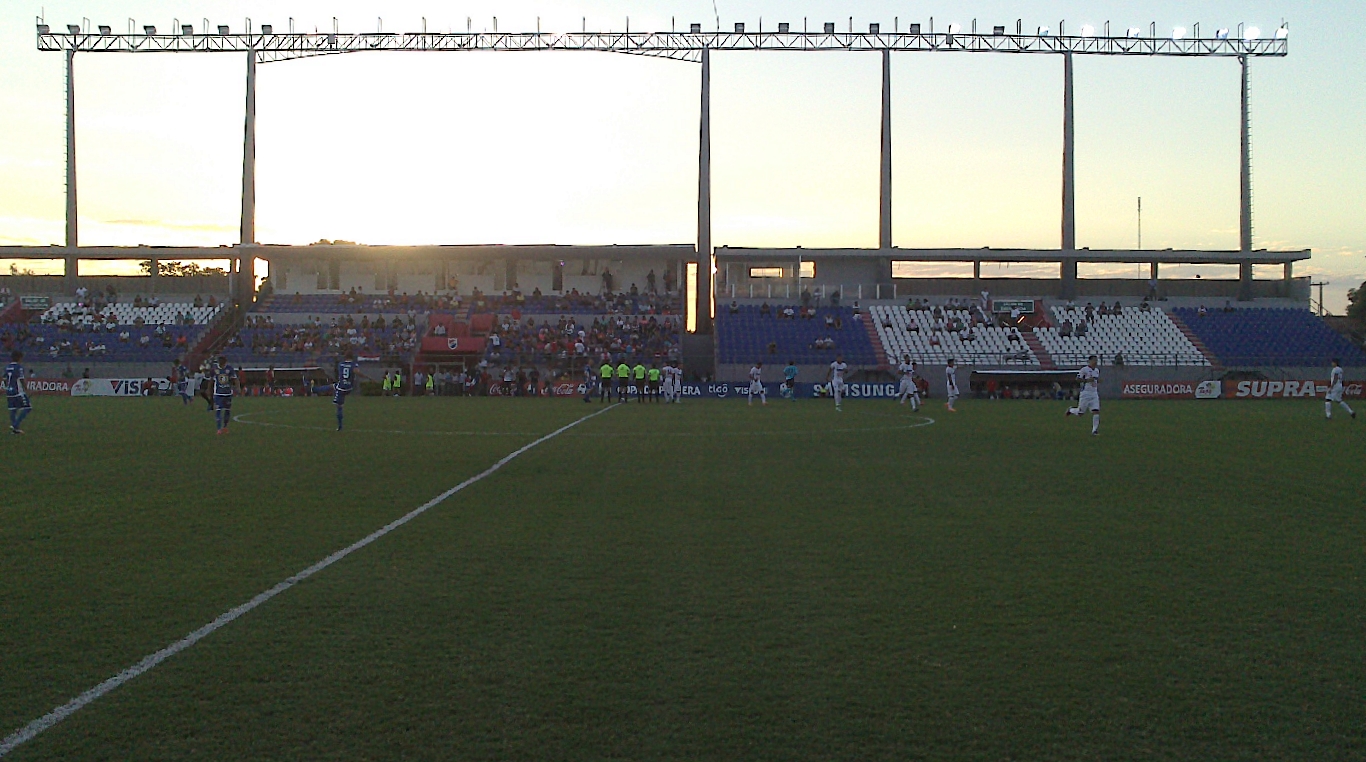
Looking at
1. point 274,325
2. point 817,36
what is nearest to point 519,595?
point 817,36

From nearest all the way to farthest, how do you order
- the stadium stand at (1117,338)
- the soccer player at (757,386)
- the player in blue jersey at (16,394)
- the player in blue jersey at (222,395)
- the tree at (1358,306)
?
the player in blue jersey at (222,395) < the player in blue jersey at (16,394) < the soccer player at (757,386) < the stadium stand at (1117,338) < the tree at (1358,306)

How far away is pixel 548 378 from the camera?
52438 mm

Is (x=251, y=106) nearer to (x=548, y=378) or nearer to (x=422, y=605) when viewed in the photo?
(x=548, y=378)

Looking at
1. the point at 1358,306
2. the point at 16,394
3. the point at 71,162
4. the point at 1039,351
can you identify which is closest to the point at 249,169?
the point at 71,162

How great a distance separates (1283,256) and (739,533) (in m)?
62.4

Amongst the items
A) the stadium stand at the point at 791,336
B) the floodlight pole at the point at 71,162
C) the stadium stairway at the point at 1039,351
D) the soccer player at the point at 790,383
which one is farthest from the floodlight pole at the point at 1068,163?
the floodlight pole at the point at 71,162

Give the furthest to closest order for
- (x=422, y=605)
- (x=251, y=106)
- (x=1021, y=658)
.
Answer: (x=251, y=106) < (x=422, y=605) < (x=1021, y=658)

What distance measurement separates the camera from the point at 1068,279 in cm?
6234

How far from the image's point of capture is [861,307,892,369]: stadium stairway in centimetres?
5394

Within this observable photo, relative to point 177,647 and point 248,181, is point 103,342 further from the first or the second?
point 177,647

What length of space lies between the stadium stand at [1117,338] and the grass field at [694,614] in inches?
1620

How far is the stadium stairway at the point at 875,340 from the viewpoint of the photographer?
53938 millimetres

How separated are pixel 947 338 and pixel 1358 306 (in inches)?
2078

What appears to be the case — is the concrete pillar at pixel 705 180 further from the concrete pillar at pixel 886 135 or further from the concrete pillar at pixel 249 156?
the concrete pillar at pixel 249 156
